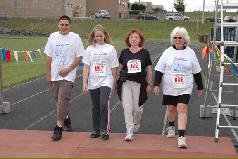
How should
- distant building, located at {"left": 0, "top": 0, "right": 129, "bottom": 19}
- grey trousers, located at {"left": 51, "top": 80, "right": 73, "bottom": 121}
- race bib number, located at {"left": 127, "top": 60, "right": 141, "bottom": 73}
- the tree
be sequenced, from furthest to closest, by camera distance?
the tree < distant building, located at {"left": 0, "top": 0, "right": 129, "bottom": 19} < grey trousers, located at {"left": 51, "top": 80, "right": 73, "bottom": 121} < race bib number, located at {"left": 127, "top": 60, "right": 141, "bottom": 73}

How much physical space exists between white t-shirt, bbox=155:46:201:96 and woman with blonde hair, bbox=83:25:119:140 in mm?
859

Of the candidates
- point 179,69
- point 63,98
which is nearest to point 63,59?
point 63,98

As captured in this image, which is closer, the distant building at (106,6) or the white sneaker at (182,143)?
the white sneaker at (182,143)

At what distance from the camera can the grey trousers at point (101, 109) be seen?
7.48 metres

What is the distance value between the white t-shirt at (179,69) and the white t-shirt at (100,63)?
837 millimetres

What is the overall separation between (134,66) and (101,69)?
56cm

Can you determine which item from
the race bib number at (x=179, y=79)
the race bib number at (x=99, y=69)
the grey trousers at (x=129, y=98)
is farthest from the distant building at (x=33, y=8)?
the race bib number at (x=179, y=79)

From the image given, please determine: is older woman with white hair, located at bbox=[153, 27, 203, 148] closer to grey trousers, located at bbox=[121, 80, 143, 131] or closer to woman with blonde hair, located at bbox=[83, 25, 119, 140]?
grey trousers, located at bbox=[121, 80, 143, 131]

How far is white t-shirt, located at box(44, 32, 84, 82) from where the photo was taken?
305 inches

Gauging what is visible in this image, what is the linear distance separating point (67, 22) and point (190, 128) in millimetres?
3178

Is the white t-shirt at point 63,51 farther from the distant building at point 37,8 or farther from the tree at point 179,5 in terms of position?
the tree at point 179,5

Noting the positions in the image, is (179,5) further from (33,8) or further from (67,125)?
(67,125)

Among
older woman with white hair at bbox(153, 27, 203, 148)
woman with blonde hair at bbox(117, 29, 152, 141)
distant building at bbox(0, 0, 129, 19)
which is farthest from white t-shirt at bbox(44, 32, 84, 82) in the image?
distant building at bbox(0, 0, 129, 19)

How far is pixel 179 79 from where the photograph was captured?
7.21 metres
